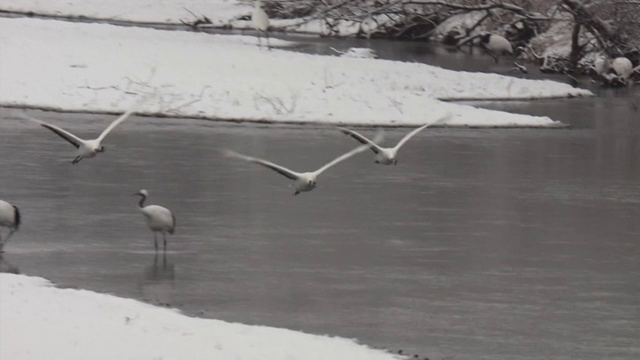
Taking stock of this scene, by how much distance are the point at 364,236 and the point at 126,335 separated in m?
5.87

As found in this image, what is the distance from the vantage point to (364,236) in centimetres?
1577

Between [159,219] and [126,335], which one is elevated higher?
[159,219]

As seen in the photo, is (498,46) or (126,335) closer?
(126,335)

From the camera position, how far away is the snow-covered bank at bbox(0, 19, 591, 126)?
89.6 ft

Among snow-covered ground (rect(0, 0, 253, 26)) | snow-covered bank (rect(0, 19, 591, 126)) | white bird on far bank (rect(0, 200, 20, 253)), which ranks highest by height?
snow-covered ground (rect(0, 0, 253, 26))

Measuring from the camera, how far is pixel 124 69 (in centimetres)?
2975

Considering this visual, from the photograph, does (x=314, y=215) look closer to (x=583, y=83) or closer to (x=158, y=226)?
(x=158, y=226)

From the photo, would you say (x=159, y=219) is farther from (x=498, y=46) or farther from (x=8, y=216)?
(x=498, y=46)

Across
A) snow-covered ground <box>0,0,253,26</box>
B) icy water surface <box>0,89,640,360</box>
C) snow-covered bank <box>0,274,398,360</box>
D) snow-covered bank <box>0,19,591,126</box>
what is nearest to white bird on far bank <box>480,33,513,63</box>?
snow-covered bank <box>0,19,591,126</box>

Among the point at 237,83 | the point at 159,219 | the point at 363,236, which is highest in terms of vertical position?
the point at 237,83

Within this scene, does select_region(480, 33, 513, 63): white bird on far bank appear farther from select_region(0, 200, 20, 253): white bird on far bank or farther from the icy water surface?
select_region(0, 200, 20, 253): white bird on far bank

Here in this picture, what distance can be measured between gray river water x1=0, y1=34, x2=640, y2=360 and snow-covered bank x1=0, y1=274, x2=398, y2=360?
0.57 m

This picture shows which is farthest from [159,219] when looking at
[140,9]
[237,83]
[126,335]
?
[140,9]

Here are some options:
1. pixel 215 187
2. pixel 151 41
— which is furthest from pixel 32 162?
pixel 151 41
